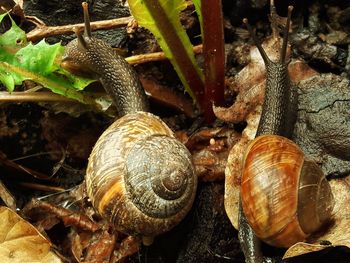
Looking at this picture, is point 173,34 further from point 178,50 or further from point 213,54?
point 213,54

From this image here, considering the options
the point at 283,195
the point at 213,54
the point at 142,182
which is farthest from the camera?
the point at 213,54

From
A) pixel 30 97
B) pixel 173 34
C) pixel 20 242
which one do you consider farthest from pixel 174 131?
pixel 20 242

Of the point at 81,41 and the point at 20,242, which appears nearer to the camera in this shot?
the point at 20,242

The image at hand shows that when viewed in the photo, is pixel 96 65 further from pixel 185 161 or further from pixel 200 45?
pixel 185 161

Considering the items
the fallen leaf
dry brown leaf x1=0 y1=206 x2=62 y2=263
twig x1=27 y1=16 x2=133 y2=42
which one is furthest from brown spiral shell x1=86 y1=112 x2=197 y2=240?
twig x1=27 y1=16 x2=133 y2=42

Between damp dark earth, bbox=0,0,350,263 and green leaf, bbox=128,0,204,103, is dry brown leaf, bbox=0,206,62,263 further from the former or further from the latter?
green leaf, bbox=128,0,204,103

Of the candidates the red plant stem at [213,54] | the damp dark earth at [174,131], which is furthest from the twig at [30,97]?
the red plant stem at [213,54]
